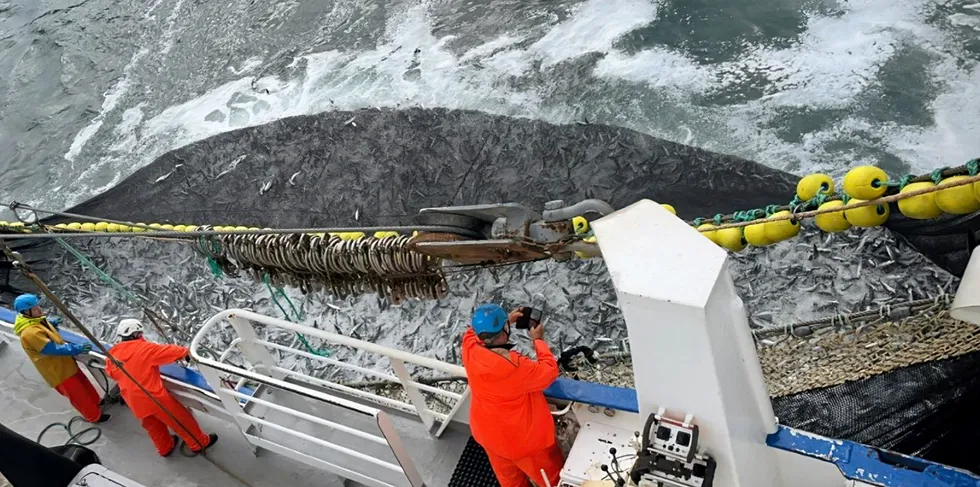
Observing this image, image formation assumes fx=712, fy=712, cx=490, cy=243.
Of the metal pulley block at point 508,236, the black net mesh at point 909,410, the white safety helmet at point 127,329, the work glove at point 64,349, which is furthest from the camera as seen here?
the work glove at point 64,349

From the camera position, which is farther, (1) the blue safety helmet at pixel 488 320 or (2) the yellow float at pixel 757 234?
(2) the yellow float at pixel 757 234

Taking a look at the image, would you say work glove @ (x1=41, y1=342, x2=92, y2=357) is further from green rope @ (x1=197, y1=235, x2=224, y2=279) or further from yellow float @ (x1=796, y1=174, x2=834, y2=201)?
yellow float @ (x1=796, y1=174, x2=834, y2=201)

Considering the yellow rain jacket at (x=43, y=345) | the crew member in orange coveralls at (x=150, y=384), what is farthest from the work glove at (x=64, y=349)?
the crew member in orange coveralls at (x=150, y=384)

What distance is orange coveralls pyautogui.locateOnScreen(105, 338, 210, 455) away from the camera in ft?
13.3

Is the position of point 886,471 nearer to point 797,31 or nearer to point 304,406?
point 304,406

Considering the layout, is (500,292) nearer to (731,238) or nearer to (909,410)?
(731,238)

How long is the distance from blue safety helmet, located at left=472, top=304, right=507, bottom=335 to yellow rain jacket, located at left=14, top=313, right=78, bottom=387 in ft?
10.3

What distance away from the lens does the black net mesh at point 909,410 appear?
3168mm

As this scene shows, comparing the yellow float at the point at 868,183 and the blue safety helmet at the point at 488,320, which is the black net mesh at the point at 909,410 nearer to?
the yellow float at the point at 868,183

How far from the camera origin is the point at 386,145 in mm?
7445

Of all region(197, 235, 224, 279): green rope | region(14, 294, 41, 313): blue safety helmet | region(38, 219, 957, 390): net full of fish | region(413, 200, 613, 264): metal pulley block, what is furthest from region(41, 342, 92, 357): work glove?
region(413, 200, 613, 264): metal pulley block

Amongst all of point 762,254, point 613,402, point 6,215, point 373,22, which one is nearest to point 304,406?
point 613,402

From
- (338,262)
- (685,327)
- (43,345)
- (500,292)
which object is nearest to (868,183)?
(685,327)

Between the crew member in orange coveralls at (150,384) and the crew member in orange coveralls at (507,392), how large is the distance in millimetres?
1862
